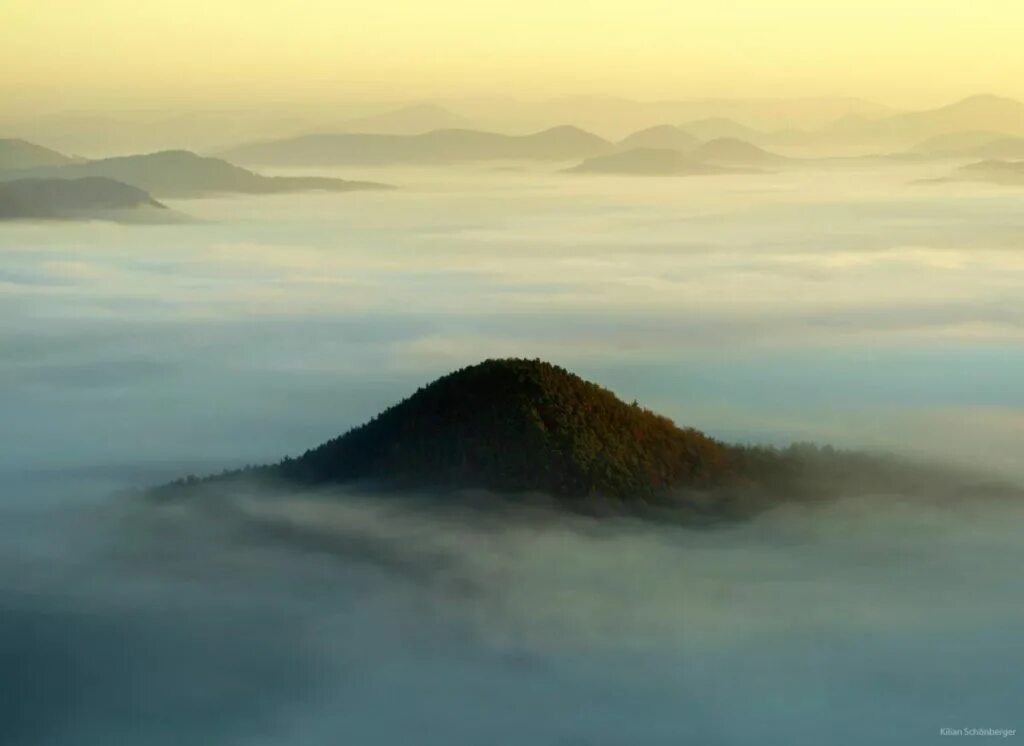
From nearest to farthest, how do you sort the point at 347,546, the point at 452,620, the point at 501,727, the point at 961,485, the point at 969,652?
the point at 501,727 < the point at 969,652 < the point at 452,620 < the point at 347,546 < the point at 961,485

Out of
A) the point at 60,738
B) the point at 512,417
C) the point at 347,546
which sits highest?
the point at 512,417

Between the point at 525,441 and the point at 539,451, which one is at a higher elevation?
the point at 525,441

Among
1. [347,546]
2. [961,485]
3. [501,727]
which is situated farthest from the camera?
[961,485]

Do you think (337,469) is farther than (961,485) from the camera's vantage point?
No

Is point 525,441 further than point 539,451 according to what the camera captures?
Yes

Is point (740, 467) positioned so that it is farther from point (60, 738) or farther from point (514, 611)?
point (60, 738)

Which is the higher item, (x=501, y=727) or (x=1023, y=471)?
(x=1023, y=471)

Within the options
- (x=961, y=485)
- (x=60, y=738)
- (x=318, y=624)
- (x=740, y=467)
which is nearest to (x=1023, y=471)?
(x=961, y=485)
